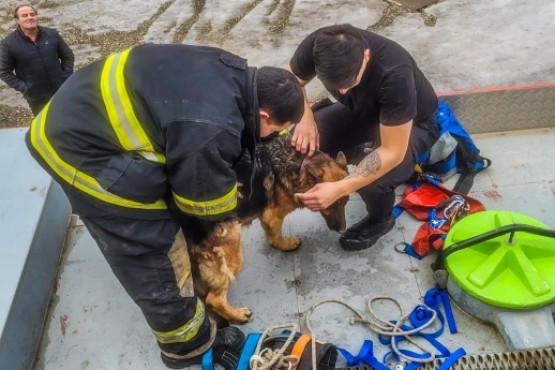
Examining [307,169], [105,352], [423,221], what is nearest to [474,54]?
[423,221]

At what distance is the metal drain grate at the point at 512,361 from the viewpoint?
2.87 m

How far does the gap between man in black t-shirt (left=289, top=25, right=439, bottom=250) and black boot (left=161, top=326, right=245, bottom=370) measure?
96 centimetres

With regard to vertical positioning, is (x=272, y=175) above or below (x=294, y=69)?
below

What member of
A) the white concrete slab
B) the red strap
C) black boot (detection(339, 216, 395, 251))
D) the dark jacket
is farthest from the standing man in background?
the red strap

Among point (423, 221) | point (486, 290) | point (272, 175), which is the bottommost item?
point (423, 221)

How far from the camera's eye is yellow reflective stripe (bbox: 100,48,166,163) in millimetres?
2234

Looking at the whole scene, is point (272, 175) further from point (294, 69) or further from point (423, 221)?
point (423, 221)

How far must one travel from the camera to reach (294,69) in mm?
3801

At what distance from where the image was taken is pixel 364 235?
3.79 metres

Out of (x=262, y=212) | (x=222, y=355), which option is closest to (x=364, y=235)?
(x=262, y=212)

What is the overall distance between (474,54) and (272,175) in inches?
192

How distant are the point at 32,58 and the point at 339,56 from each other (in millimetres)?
4083

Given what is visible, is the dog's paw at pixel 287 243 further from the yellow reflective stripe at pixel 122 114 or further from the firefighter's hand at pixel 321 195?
the yellow reflective stripe at pixel 122 114

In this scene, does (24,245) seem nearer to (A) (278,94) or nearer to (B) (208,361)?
(B) (208,361)
